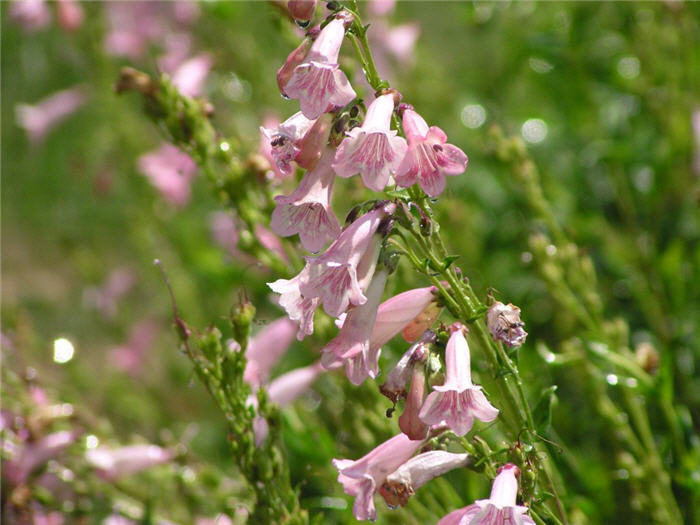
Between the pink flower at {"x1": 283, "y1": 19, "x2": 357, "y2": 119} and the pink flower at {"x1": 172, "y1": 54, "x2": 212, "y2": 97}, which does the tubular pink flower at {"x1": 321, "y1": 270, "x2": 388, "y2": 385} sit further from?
the pink flower at {"x1": 172, "y1": 54, "x2": 212, "y2": 97}

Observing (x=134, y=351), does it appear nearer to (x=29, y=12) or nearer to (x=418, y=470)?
(x=29, y=12)

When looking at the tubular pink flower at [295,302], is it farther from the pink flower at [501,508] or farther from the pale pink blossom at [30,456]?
the pale pink blossom at [30,456]

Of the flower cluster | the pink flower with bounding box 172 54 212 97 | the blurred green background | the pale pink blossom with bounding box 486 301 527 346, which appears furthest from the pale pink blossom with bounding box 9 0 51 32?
the pale pink blossom with bounding box 486 301 527 346

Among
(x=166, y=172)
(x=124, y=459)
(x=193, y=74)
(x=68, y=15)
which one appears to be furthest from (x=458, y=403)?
(x=68, y=15)

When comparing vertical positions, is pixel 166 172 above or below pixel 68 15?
below

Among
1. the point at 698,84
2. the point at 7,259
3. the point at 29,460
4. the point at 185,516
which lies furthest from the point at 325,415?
the point at 7,259

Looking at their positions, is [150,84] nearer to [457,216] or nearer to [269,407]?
[269,407]

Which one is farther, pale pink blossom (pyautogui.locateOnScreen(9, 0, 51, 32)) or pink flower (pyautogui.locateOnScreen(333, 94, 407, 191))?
pale pink blossom (pyautogui.locateOnScreen(9, 0, 51, 32))
